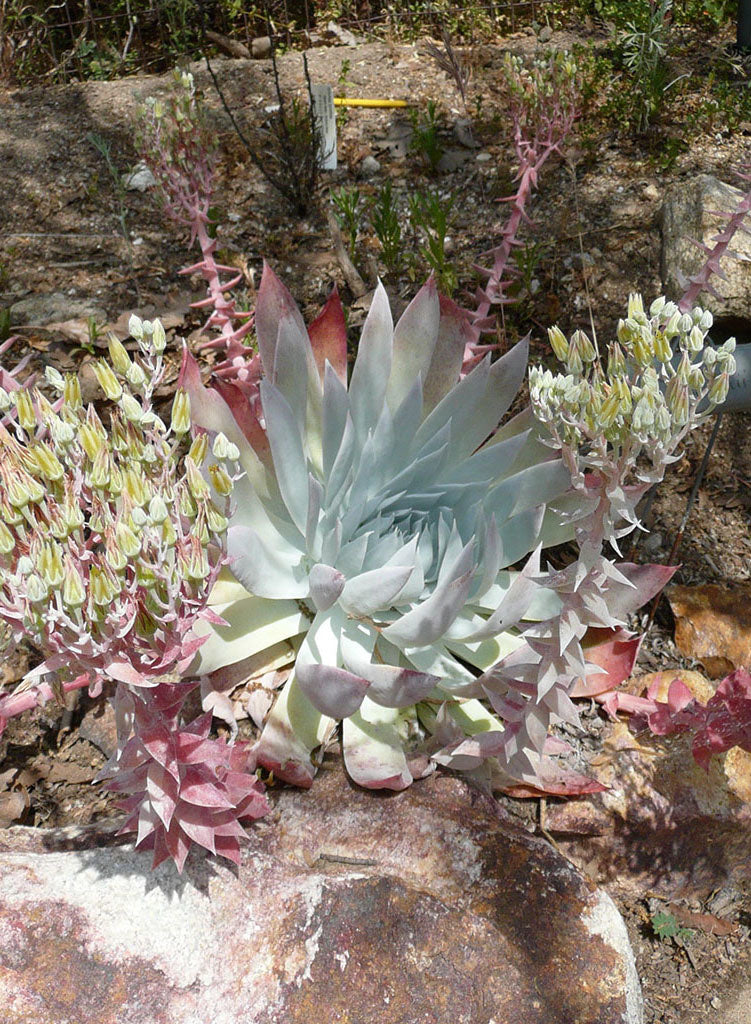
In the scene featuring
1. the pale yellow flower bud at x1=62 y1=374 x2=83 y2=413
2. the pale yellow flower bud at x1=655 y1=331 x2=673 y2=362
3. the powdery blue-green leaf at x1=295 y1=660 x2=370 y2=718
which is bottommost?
the powdery blue-green leaf at x1=295 y1=660 x2=370 y2=718

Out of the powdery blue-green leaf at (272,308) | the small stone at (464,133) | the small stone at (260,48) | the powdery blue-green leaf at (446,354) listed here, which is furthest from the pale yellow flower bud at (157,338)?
the small stone at (260,48)

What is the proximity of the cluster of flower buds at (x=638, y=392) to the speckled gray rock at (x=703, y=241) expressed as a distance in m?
1.62

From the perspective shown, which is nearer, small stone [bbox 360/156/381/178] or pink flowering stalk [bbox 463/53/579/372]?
pink flowering stalk [bbox 463/53/579/372]

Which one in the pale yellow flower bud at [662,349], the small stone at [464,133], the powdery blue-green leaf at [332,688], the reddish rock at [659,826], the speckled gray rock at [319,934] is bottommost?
the reddish rock at [659,826]

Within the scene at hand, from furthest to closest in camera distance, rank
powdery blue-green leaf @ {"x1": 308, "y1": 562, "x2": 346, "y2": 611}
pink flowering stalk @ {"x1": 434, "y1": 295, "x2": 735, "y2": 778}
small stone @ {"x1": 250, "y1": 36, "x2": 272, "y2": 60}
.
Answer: small stone @ {"x1": 250, "y1": 36, "x2": 272, "y2": 60}, powdery blue-green leaf @ {"x1": 308, "y1": 562, "x2": 346, "y2": 611}, pink flowering stalk @ {"x1": 434, "y1": 295, "x2": 735, "y2": 778}

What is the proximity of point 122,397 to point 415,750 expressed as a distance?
1022 millimetres

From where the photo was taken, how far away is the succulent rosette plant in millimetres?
1798

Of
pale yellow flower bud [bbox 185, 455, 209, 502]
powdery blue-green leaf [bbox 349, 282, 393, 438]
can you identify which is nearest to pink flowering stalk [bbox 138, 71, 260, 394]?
powdery blue-green leaf [bbox 349, 282, 393, 438]

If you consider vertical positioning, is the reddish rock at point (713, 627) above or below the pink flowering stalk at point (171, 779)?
below

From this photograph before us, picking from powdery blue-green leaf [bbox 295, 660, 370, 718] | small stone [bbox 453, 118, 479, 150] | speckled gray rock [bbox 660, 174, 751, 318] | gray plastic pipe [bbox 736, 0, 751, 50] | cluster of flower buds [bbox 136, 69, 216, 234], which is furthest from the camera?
gray plastic pipe [bbox 736, 0, 751, 50]

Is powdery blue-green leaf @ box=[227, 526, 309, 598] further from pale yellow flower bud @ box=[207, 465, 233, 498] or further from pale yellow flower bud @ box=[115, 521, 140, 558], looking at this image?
pale yellow flower bud @ box=[115, 521, 140, 558]

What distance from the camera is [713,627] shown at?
7.74 ft

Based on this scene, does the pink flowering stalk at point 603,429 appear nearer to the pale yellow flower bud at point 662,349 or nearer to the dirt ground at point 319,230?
the pale yellow flower bud at point 662,349

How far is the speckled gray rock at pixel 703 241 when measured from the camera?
2832mm
